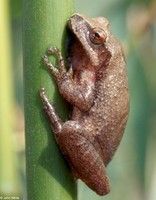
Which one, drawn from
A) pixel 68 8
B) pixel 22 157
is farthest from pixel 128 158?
pixel 68 8

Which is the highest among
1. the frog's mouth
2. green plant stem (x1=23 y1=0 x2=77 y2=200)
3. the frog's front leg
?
the frog's mouth

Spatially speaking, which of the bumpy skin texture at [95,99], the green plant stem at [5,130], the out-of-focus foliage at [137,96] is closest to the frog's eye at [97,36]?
the bumpy skin texture at [95,99]

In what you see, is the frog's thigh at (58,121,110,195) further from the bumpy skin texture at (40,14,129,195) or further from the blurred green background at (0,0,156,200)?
the blurred green background at (0,0,156,200)

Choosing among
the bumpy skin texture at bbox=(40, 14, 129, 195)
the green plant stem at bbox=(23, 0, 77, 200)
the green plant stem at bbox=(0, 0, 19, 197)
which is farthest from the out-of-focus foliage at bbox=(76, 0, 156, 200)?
the green plant stem at bbox=(23, 0, 77, 200)

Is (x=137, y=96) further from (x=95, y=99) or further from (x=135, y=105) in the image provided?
(x=95, y=99)

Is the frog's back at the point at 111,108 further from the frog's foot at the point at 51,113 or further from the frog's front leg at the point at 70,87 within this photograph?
the frog's foot at the point at 51,113

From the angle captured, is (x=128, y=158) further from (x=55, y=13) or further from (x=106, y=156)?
(x=55, y=13)
